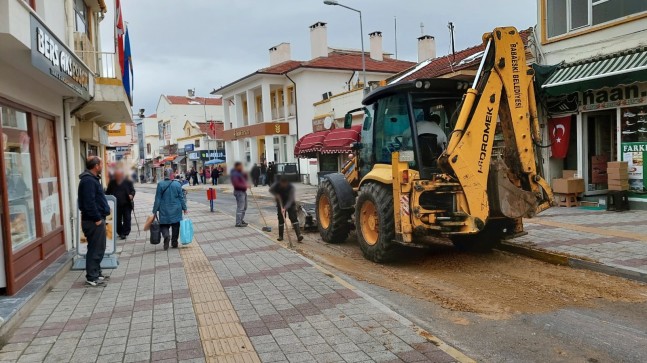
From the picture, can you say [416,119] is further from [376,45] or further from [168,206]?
[376,45]

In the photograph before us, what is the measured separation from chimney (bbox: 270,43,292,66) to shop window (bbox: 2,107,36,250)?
30103 mm

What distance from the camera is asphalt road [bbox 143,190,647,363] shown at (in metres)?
4.10

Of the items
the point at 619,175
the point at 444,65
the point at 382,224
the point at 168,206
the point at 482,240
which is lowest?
the point at 482,240

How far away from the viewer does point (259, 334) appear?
4.59 metres

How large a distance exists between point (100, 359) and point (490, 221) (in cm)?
597

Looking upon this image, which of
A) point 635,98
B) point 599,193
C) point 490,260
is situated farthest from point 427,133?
point 599,193

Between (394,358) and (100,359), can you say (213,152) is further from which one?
(394,358)

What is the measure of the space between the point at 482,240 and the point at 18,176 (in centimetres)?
712

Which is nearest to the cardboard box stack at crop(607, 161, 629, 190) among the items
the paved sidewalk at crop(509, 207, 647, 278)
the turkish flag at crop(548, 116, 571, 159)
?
the paved sidewalk at crop(509, 207, 647, 278)

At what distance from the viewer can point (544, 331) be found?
15.2ft

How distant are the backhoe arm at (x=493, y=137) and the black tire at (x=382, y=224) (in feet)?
3.45

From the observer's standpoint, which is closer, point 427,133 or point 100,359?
point 100,359

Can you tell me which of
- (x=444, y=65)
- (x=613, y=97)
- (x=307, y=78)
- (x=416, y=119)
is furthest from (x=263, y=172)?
(x=307, y=78)

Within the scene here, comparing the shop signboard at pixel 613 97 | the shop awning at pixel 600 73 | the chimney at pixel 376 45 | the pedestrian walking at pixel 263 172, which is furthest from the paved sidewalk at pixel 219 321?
the chimney at pixel 376 45
